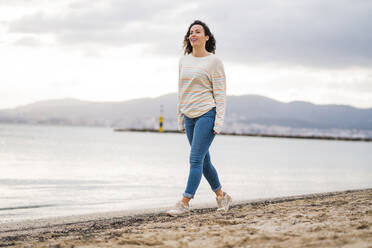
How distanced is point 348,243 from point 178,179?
37.1ft

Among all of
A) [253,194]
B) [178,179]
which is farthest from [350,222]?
[178,179]

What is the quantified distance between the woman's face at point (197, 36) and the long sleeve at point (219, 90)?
0.98 feet

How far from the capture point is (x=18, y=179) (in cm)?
1296

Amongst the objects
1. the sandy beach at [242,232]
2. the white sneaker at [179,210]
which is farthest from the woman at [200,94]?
the sandy beach at [242,232]

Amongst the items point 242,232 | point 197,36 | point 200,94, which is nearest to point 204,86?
point 200,94

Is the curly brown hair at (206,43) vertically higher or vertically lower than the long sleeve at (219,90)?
higher

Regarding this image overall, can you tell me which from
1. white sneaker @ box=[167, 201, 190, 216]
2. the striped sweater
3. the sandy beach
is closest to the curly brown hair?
the striped sweater

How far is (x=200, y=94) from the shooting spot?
474 centimetres

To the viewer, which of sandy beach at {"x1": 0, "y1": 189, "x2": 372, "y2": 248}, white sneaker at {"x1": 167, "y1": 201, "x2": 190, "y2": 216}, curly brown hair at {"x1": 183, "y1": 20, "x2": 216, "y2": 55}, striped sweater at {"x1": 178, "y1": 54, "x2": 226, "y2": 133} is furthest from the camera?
white sneaker at {"x1": 167, "y1": 201, "x2": 190, "y2": 216}

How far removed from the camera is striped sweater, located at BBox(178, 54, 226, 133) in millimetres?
4699

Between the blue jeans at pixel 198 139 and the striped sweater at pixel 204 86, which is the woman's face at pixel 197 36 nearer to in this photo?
the striped sweater at pixel 204 86

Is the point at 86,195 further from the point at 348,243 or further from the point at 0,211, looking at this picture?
the point at 348,243

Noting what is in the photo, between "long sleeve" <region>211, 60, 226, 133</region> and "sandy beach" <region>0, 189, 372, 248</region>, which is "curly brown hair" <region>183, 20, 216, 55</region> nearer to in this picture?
"long sleeve" <region>211, 60, 226, 133</region>

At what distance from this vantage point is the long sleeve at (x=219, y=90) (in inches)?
185
